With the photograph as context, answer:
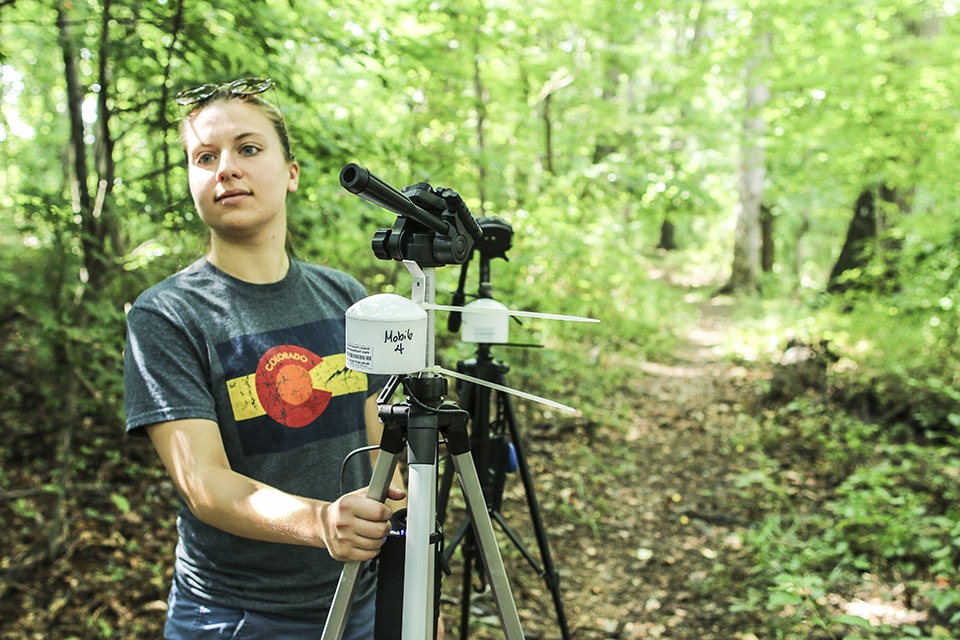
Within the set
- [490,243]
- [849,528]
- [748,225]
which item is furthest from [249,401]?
[748,225]

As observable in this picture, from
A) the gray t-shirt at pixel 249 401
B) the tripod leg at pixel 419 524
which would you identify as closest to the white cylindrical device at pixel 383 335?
the tripod leg at pixel 419 524

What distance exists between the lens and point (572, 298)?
5.73 meters

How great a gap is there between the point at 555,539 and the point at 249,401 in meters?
2.80

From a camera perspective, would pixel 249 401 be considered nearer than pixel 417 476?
No

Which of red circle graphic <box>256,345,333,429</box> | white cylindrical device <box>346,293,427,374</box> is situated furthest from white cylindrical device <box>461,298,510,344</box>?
white cylindrical device <box>346,293,427,374</box>

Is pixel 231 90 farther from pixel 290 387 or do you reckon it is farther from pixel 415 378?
pixel 415 378

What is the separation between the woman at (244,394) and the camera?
3.99 feet

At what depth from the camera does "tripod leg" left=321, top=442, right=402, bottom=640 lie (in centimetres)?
109

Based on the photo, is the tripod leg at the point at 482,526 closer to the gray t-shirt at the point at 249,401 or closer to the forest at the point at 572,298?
the gray t-shirt at the point at 249,401

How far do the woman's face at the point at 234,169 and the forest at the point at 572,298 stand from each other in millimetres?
383

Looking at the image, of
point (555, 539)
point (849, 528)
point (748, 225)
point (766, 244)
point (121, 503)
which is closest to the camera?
point (121, 503)

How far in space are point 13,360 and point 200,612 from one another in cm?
424

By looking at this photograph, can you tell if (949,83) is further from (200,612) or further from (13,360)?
(13,360)

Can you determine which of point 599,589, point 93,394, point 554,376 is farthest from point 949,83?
point 93,394
